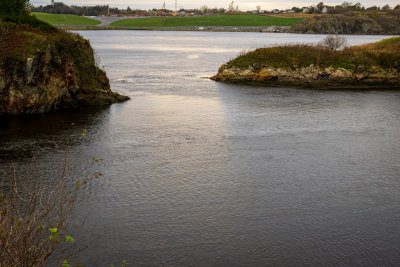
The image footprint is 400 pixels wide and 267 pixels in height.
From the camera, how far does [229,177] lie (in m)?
25.0

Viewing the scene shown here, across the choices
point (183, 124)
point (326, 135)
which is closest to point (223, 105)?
point (183, 124)

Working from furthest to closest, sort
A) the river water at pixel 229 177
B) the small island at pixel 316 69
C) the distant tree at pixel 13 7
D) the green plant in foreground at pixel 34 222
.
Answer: the small island at pixel 316 69
the distant tree at pixel 13 7
the river water at pixel 229 177
the green plant in foreground at pixel 34 222

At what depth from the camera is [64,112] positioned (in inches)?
1602

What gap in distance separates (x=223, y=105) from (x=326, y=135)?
14.0m

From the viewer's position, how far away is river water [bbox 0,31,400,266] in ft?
57.4

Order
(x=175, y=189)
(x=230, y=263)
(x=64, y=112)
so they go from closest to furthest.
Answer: (x=230, y=263) < (x=175, y=189) < (x=64, y=112)

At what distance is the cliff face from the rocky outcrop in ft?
Answer: 78.0

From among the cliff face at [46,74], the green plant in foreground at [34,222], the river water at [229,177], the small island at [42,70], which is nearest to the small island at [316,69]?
the river water at [229,177]

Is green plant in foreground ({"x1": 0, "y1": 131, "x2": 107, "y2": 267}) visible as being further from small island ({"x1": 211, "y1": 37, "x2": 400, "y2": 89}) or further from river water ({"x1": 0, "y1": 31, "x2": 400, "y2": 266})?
small island ({"x1": 211, "y1": 37, "x2": 400, "y2": 89})

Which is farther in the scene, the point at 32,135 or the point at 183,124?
the point at 183,124

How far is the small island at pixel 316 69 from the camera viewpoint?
6250 centimetres

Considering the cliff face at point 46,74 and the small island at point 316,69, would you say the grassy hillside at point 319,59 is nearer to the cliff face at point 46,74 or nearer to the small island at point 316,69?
the small island at point 316,69

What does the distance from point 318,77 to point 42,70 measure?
40.5 meters

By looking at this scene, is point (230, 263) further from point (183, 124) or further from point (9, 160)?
point (183, 124)
